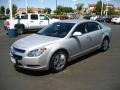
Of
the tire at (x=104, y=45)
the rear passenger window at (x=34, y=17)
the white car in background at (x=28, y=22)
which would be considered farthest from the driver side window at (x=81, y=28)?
the rear passenger window at (x=34, y=17)

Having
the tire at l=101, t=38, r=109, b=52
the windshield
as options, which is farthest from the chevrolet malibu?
the tire at l=101, t=38, r=109, b=52

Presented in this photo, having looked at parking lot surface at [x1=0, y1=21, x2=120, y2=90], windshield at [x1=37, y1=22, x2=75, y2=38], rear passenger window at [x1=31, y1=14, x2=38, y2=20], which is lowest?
parking lot surface at [x1=0, y1=21, x2=120, y2=90]

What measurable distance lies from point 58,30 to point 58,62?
138 cm

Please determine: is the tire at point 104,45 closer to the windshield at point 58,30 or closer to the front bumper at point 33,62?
the windshield at point 58,30

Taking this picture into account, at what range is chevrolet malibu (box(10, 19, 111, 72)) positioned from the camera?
6324 millimetres

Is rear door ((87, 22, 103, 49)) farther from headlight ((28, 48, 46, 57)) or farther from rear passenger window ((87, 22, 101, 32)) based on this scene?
headlight ((28, 48, 46, 57))

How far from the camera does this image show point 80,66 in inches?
298

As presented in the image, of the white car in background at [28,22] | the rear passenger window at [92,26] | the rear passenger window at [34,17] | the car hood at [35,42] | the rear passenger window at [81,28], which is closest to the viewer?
the car hood at [35,42]

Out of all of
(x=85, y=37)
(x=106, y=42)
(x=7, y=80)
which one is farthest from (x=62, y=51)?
(x=106, y=42)

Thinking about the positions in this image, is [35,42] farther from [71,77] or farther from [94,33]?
[94,33]

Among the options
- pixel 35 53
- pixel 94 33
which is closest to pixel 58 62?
pixel 35 53

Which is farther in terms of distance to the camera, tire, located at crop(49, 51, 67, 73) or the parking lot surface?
tire, located at crop(49, 51, 67, 73)

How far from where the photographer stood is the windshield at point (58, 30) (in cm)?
742

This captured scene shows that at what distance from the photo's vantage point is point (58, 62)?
6867 millimetres
